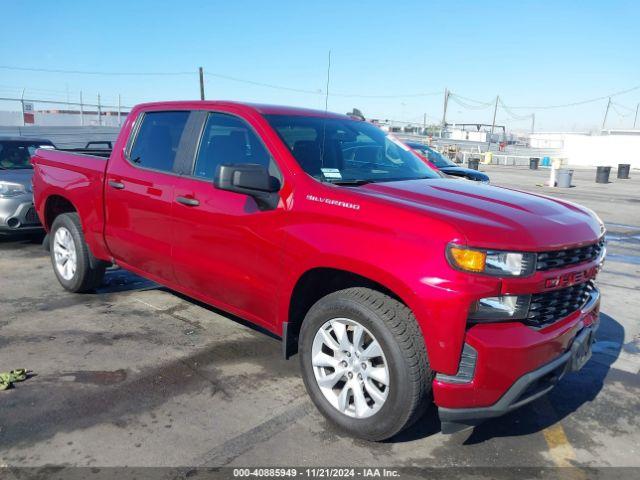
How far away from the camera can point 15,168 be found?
320 inches

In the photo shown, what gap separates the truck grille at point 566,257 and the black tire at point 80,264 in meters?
4.18

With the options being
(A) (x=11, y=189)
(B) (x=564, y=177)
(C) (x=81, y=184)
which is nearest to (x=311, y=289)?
(C) (x=81, y=184)

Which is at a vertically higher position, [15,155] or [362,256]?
[15,155]

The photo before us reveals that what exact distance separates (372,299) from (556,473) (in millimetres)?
1334

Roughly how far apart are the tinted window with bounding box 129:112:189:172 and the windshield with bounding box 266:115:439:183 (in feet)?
3.15

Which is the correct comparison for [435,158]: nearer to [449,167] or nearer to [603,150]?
[449,167]

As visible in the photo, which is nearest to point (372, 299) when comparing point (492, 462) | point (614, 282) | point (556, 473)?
point (492, 462)

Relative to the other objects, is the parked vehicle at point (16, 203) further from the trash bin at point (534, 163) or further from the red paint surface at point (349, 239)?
the trash bin at point (534, 163)

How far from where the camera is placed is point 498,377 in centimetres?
262

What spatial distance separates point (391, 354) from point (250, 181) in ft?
4.27

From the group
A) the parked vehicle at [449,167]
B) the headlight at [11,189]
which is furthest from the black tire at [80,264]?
the parked vehicle at [449,167]

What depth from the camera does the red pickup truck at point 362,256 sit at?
2637mm

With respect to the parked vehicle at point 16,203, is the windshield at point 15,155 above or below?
above

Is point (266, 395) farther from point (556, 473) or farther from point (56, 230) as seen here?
point (56, 230)
